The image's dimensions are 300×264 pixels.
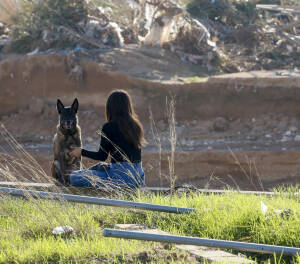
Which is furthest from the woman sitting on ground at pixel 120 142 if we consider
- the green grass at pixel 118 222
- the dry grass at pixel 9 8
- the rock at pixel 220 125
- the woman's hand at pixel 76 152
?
the dry grass at pixel 9 8

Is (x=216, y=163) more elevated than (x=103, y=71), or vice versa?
(x=103, y=71)

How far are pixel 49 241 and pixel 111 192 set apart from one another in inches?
63.0

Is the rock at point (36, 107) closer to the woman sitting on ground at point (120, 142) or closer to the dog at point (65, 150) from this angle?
the dog at point (65, 150)

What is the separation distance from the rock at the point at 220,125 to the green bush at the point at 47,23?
19.8 feet

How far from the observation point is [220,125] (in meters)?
14.9

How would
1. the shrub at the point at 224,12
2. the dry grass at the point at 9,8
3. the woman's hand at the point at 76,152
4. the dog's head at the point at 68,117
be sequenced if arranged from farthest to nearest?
1. the shrub at the point at 224,12
2. the dry grass at the point at 9,8
3. the dog's head at the point at 68,117
4. the woman's hand at the point at 76,152

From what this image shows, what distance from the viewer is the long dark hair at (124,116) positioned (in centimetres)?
694

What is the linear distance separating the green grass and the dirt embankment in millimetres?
6481

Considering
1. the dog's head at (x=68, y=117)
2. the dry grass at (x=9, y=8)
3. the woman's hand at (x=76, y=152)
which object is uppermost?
the dry grass at (x=9, y=8)

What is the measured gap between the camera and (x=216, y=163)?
1364 cm

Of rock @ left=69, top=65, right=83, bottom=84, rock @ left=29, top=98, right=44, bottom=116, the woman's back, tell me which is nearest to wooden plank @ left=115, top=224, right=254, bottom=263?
the woman's back

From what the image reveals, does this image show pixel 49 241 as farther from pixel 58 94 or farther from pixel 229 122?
pixel 58 94

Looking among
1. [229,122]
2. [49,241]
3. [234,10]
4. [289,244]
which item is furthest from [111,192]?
[234,10]

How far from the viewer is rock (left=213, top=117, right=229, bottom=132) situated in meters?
14.9
